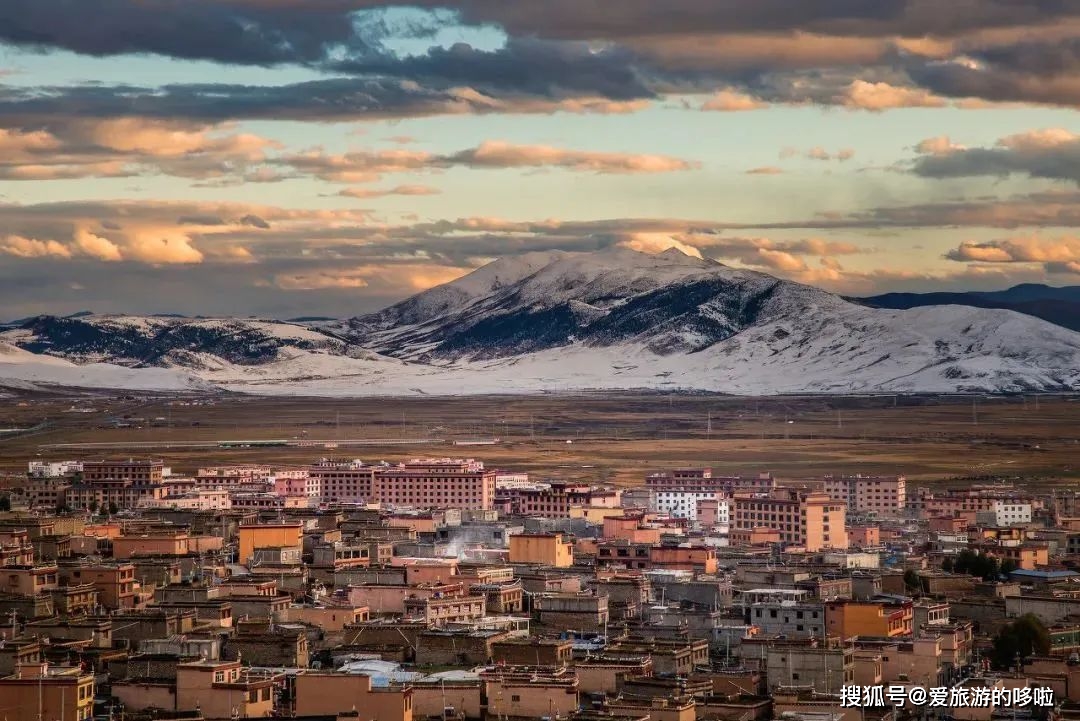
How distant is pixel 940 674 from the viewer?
50188mm

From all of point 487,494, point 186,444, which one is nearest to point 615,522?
point 487,494

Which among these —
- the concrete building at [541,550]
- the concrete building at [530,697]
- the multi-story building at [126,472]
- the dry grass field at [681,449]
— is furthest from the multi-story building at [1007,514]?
the concrete building at [530,697]

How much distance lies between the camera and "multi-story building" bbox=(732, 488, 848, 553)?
92.8 metres

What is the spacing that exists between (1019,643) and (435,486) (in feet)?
228

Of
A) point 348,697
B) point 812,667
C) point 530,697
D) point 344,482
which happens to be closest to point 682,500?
point 344,482

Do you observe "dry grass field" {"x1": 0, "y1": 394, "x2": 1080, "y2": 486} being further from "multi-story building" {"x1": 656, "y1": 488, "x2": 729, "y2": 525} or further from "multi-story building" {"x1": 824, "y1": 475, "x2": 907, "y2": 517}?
"multi-story building" {"x1": 656, "y1": 488, "x2": 729, "y2": 525}

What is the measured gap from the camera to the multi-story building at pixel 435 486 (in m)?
118

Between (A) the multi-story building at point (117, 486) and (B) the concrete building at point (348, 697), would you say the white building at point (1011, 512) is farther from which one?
(B) the concrete building at point (348, 697)

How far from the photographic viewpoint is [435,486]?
399 feet

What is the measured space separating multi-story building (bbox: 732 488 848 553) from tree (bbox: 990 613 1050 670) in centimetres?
3488

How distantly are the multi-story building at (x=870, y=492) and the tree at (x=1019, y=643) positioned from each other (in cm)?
5780

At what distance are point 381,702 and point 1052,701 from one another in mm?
12353

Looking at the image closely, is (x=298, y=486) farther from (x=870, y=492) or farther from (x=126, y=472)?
(x=870, y=492)

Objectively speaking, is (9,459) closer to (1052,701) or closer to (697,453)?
(697,453)
